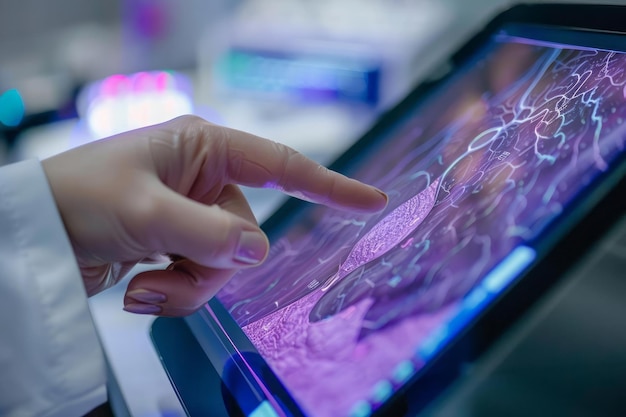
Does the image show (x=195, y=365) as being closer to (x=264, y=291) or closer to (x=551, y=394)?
(x=264, y=291)

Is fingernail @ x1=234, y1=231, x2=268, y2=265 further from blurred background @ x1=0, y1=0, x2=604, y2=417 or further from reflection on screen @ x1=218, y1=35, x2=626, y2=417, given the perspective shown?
blurred background @ x1=0, y1=0, x2=604, y2=417

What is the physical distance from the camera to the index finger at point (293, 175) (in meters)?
0.52

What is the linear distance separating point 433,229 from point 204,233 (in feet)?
0.66

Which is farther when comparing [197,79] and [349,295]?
[197,79]

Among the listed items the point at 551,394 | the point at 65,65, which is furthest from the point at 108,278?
the point at 65,65

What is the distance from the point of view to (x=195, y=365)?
1.66 ft

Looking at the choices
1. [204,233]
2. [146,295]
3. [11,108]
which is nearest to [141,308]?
[146,295]

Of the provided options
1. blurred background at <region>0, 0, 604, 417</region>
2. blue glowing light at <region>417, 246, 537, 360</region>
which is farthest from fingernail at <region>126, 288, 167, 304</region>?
blurred background at <region>0, 0, 604, 417</region>

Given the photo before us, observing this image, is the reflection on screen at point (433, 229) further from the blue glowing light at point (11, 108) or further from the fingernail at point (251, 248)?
the blue glowing light at point (11, 108)

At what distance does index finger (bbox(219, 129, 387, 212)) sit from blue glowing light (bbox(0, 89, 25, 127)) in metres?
1.69

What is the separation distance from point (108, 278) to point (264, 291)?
20cm

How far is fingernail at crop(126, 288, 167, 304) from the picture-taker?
51 centimetres

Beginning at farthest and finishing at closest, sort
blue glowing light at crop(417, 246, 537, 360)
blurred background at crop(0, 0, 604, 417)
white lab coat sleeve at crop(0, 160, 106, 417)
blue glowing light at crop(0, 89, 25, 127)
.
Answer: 1. blue glowing light at crop(0, 89, 25, 127)
2. blurred background at crop(0, 0, 604, 417)
3. white lab coat sleeve at crop(0, 160, 106, 417)
4. blue glowing light at crop(417, 246, 537, 360)

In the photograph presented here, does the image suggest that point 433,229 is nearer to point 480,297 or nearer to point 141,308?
point 480,297
